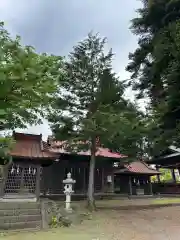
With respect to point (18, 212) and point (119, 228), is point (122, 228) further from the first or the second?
point (18, 212)

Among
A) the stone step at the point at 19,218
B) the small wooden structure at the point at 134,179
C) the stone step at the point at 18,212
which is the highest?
the small wooden structure at the point at 134,179

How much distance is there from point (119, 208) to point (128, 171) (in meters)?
8.66

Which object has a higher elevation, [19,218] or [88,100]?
[88,100]

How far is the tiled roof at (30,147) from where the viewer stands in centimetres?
1517

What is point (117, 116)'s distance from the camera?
13422 mm

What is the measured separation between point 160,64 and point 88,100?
5556mm

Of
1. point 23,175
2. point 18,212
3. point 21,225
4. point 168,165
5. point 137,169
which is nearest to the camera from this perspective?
point 21,225

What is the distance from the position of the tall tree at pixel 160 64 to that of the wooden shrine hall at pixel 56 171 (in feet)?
14.6

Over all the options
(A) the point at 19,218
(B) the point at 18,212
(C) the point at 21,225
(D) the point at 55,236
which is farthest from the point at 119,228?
(B) the point at 18,212

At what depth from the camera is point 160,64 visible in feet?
54.0

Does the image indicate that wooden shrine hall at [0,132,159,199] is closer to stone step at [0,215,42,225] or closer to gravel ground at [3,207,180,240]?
stone step at [0,215,42,225]

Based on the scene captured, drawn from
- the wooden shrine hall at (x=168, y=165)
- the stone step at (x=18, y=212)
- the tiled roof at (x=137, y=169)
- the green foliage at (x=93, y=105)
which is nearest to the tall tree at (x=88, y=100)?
the green foliage at (x=93, y=105)

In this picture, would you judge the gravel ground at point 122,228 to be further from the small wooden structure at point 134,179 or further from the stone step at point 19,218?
the small wooden structure at point 134,179

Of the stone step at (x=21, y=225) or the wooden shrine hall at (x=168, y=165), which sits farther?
the wooden shrine hall at (x=168, y=165)
